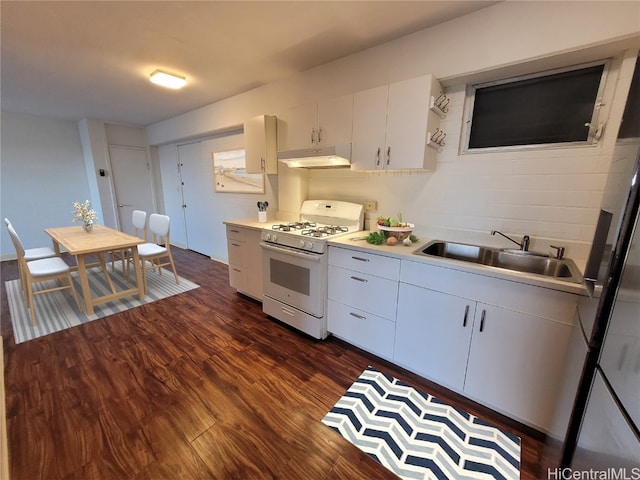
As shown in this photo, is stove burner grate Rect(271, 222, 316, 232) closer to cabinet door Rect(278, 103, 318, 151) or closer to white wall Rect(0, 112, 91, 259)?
cabinet door Rect(278, 103, 318, 151)

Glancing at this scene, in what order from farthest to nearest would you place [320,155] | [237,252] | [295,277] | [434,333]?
[237,252] → [295,277] → [320,155] → [434,333]

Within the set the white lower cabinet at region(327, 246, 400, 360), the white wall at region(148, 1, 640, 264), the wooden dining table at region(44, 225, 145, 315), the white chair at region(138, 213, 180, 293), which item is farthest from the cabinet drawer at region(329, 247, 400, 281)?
the white chair at region(138, 213, 180, 293)

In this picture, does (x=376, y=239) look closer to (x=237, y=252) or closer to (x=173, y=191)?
(x=237, y=252)

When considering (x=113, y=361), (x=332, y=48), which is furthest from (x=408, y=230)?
Answer: (x=113, y=361)

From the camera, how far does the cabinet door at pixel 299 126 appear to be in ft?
7.87

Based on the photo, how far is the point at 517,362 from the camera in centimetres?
140

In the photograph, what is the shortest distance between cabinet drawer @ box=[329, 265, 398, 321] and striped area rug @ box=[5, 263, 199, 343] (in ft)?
Answer: 7.37

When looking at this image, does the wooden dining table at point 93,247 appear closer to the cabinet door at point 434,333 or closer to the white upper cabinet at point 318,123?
the white upper cabinet at point 318,123

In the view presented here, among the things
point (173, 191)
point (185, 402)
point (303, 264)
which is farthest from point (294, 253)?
point (173, 191)

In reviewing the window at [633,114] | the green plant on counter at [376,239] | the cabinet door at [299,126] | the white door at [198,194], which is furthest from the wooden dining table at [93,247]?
the window at [633,114]

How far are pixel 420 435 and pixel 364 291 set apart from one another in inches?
35.9

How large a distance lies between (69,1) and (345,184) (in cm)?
235

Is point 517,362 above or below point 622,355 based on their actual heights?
below

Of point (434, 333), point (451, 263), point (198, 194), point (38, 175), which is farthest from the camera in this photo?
point (198, 194)
